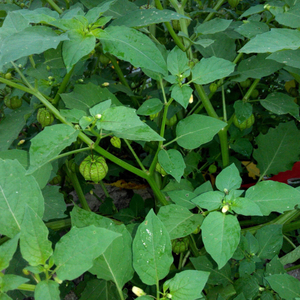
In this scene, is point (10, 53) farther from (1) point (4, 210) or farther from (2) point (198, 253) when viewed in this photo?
(2) point (198, 253)

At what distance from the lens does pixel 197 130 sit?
0.68m

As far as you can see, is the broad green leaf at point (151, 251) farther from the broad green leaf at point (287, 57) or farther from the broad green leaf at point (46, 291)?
the broad green leaf at point (287, 57)

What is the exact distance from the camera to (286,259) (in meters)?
0.86

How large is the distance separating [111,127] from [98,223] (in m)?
0.22

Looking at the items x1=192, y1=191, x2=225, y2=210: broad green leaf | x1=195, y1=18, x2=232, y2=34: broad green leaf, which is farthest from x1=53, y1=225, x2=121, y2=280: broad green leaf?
x1=195, y1=18, x2=232, y2=34: broad green leaf

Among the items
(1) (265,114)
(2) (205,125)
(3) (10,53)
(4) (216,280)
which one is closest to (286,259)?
(4) (216,280)

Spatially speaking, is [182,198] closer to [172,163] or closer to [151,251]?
[172,163]

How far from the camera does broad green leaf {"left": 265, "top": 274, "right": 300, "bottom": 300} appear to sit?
1.87ft

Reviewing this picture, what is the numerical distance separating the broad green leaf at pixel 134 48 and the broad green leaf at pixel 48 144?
0.54ft

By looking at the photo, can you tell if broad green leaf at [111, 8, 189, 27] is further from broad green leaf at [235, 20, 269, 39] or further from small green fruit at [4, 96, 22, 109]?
small green fruit at [4, 96, 22, 109]

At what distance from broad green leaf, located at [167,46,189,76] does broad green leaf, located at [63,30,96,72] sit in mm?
206

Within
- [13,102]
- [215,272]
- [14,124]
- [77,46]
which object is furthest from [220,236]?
[13,102]

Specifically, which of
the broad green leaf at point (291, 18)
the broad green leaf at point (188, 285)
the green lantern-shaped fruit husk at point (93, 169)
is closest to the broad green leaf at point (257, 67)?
the broad green leaf at point (291, 18)

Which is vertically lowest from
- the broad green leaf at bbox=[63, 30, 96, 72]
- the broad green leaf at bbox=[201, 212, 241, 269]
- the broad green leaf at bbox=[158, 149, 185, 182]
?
the broad green leaf at bbox=[201, 212, 241, 269]
